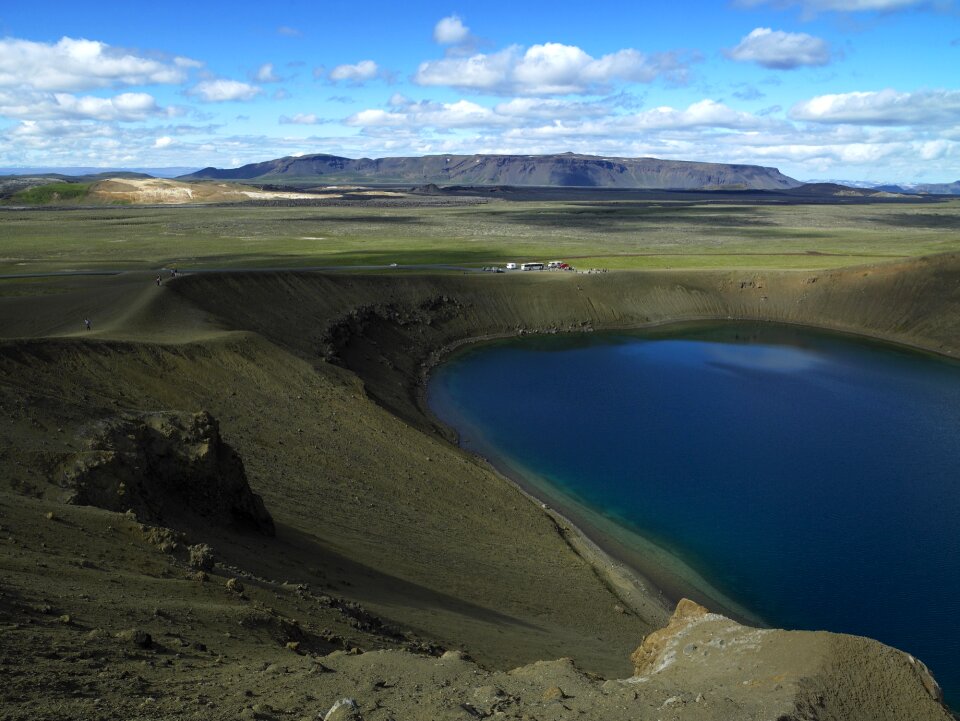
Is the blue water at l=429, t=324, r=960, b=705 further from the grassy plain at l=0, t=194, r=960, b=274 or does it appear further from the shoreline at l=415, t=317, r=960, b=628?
the grassy plain at l=0, t=194, r=960, b=274

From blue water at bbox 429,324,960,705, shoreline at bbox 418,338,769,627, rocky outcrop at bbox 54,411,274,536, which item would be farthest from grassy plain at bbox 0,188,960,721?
blue water at bbox 429,324,960,705

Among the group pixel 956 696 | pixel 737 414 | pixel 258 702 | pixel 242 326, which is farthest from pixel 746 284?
pixel 258 702

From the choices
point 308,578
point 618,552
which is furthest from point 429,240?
point 308,578

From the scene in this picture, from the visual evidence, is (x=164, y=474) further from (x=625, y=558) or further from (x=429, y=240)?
(x=429, y=240)

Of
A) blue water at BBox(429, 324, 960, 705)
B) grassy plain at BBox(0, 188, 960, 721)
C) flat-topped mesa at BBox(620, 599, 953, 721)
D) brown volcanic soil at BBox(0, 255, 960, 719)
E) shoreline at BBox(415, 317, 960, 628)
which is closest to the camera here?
brown volcanic soil at BBox(0, 255, 960, 719)

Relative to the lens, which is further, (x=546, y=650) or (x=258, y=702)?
(x=546, y=650)

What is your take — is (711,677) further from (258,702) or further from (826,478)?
(826,478)
